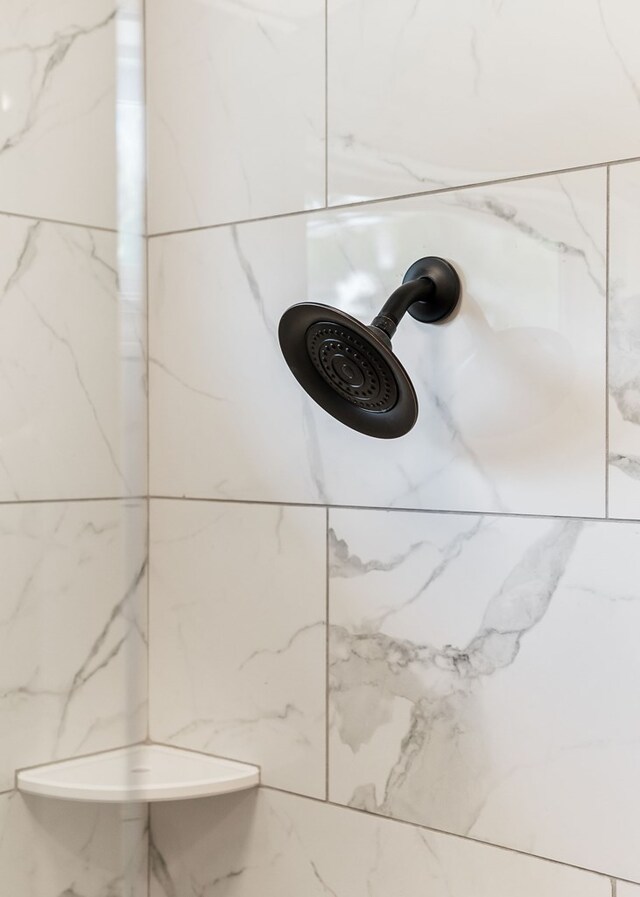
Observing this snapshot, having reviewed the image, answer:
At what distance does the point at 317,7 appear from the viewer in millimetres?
1205

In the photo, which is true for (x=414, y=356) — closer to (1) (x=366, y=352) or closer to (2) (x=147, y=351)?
(1) (x=366, y=352)

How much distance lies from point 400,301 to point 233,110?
0.42 metres

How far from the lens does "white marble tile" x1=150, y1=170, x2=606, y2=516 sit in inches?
40.0

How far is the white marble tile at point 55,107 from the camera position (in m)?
1.21

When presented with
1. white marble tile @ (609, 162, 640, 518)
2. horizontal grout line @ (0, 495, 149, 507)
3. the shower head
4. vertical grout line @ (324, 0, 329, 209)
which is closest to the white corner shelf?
horizontal grout line @ (0, 495, 149, 507)

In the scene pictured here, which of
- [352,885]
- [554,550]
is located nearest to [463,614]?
[554,550]

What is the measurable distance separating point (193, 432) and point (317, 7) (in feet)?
1.71

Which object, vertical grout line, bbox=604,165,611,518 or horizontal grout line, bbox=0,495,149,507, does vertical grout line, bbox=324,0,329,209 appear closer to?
vertical grout line, bbox=604,165,611,518

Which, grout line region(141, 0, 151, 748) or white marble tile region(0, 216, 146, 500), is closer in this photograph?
white marble tile region(0, 216, 146, 500)

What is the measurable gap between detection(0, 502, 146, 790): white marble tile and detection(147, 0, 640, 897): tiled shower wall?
0.04 m

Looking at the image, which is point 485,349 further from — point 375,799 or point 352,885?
point 352,885

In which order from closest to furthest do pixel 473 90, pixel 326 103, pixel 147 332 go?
pixel 473 90
pixel 326 103
pixel 147 332

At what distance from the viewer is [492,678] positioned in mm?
1073

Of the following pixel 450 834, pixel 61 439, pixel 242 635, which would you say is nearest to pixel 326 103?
pixel 61 439
